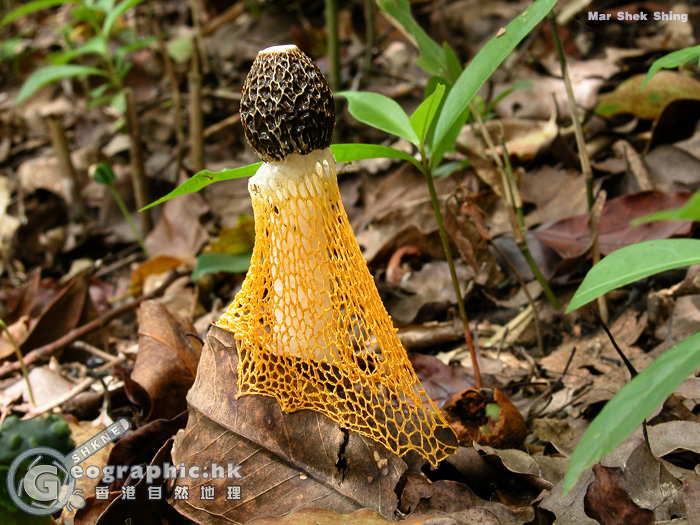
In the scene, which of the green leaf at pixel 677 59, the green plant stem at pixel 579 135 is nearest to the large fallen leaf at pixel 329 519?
the green plant stem at pixel 579 135

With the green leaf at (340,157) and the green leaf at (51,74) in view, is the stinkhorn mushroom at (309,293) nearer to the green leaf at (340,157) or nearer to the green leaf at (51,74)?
the green leaf at (340,157)

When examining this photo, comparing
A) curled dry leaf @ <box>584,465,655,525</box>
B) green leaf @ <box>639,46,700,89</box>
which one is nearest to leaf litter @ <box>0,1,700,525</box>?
curled dry leaf @ <box>584,465,655,525</box>

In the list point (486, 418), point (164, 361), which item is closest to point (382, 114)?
point (486, 418)

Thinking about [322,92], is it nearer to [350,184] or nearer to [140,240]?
[350,184]

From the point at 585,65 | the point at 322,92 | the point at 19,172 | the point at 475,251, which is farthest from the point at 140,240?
the point at 585,65

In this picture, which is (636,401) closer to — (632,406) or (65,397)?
(632,406)

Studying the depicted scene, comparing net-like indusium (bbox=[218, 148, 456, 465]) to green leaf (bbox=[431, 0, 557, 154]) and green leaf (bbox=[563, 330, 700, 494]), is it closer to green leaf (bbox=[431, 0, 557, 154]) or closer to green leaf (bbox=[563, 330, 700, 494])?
green leaf (bbox=[431, 0, 557, 154])
